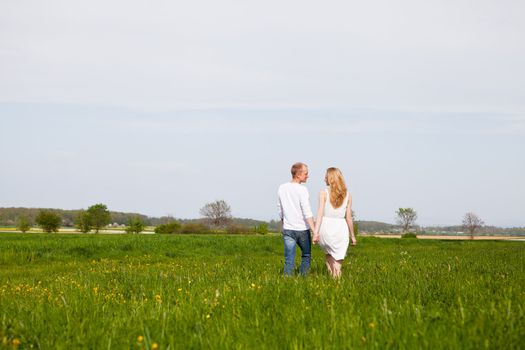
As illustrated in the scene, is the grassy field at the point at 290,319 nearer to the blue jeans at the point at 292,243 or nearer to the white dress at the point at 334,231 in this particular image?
the white dress at the point at 334,231

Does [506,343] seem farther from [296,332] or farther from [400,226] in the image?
[400,226]

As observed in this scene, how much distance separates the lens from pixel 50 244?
22.8 metres

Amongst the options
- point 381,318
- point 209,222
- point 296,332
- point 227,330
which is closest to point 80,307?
point 227,330

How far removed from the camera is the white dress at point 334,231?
32.1 feet

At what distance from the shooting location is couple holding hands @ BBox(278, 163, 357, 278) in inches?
385

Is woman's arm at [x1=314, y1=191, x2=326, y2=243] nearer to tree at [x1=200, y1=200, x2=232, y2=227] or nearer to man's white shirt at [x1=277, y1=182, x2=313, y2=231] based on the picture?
man's white shirt at [x1=277, y1=182, x2=313, y2=231]

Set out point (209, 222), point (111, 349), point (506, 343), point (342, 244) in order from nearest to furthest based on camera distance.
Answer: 1. point (506, 343)
2. point (111, 349)
3. point (342, 244)
4. point (209, 222)

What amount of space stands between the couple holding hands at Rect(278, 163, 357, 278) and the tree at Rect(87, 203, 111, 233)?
10110cm


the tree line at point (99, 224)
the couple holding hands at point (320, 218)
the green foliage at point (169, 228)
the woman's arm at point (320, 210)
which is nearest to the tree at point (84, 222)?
the tree line at point (99, 224)

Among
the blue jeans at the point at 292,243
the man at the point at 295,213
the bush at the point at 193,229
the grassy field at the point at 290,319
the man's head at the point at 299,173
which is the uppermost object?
the man's head at the point at 299,173

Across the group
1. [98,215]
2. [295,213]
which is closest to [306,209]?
[295,213]

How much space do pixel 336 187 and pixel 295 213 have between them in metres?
1.06

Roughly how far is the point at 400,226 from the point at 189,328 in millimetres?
129174

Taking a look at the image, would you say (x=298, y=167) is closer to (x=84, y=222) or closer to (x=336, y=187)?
(x=336, y=187)
